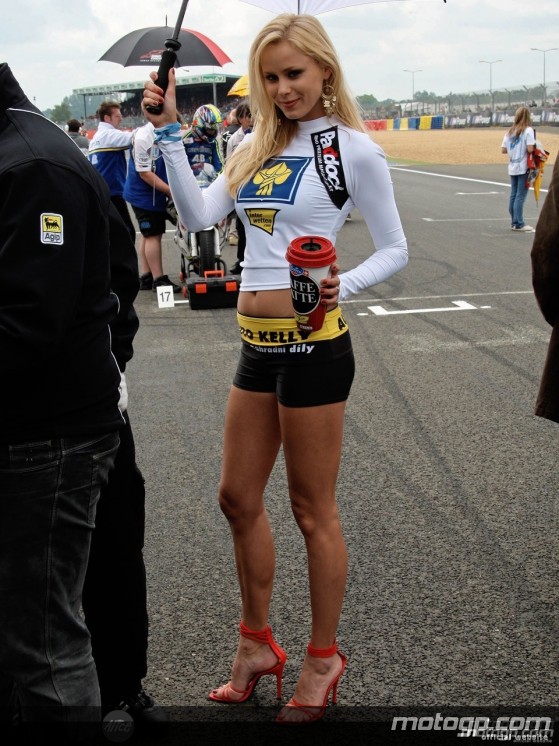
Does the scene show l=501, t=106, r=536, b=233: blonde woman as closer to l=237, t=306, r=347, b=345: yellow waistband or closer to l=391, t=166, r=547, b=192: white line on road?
l=391, t=166, r=547, b=192: white line on road

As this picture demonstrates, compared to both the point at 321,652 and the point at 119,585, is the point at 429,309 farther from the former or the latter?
the point at 119,585

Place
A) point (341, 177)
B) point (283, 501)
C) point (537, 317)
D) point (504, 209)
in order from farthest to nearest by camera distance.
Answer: point (504, 209) → point (537, 317) → point (283, 501) → point (341, 177)

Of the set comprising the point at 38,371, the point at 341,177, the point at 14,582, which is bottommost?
the point at 14,582

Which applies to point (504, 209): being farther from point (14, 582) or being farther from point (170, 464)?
point (14, 582)

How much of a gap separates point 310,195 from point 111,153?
28.4ft

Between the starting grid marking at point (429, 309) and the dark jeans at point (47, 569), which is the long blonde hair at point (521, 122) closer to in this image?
the starting grid marking at point (429, 309)

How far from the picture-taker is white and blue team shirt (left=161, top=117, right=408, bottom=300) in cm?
277

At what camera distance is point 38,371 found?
2115 millimetres

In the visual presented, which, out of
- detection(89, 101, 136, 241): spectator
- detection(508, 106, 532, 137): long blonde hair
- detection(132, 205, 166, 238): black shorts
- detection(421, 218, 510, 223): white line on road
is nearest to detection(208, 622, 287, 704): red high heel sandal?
detection(132, 205, 166, 238): black shorts

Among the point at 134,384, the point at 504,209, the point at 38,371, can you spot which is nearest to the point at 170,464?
the point at 134,384

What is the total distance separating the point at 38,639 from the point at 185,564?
1727mm

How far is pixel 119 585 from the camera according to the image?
269 centimetres

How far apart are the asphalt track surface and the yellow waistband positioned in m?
0.29

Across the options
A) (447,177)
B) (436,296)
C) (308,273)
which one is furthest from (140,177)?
(447,177)
